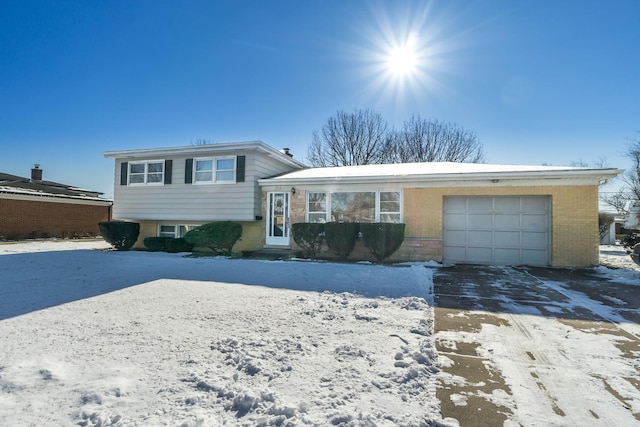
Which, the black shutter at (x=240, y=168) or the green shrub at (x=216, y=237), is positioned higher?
the black shutter at (x=240, y=168)

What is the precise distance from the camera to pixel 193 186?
13062mm

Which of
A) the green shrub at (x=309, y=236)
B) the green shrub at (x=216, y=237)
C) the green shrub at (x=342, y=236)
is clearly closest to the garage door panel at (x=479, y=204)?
the green shrub at (x=342, y=236)

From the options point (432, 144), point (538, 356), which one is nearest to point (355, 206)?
point (538, 356)

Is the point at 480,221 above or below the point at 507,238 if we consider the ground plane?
above

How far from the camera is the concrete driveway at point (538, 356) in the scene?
2270 millimetres

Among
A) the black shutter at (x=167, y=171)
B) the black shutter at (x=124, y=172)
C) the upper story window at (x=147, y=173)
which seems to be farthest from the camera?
the black shutter at (x=124, y=172)

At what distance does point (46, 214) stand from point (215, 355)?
887 inches

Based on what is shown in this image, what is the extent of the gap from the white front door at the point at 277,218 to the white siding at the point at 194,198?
485 mm

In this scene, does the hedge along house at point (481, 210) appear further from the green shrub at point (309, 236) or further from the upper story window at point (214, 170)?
the upper story window at point (214, 170)

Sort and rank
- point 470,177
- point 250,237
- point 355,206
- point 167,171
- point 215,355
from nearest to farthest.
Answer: point 215,355 → point 470,177 → point 355,206 → point 250,237 → point 167,171

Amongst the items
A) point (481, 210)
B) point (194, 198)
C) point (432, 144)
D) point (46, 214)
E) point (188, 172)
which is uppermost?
point (432, 144)

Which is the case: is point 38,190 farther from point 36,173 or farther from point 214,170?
point 214,170

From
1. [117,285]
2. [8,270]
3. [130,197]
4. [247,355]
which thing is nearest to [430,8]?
[247,355]

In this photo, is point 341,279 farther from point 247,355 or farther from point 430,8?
point 430,8
